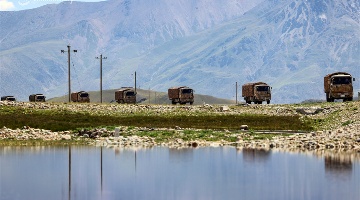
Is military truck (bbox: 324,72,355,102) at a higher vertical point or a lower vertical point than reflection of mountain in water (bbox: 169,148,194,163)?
higher

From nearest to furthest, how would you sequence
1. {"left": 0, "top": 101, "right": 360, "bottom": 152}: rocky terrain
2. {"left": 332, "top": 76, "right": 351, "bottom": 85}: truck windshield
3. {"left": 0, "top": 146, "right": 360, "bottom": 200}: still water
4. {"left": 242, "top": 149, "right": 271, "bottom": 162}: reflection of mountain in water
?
{"left": 0, "top": 146, "right": 360, "bottom": 200}: still water
{"left": 242, "top": 149, "right": 271, "bottom": 162}: reflection of mountain in water
{"left": 0, "top": 101, "right": 360, "bottom": 152}: rocky terrain
{"left": 332, "top": 76, "right": 351, "bottom": 85}: truck windshield

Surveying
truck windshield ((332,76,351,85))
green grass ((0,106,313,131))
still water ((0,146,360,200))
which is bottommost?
still water ((0,146,360,200))

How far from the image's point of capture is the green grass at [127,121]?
7807 cm

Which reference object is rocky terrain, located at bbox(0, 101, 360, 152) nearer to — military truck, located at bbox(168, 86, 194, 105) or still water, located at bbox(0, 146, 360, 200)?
still water, located at bbox(0, 146, 360, 200)

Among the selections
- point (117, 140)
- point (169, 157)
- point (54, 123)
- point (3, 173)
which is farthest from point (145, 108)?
point (3, 173)

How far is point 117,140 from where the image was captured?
6500cm

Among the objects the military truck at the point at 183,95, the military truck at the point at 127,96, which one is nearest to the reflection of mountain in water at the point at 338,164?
the military truck at the point at 183,95

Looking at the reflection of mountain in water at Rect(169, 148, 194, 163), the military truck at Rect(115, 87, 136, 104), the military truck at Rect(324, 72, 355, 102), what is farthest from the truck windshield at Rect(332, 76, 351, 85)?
the reflection of mountain in water at Rect(169, 148, 194, 163)

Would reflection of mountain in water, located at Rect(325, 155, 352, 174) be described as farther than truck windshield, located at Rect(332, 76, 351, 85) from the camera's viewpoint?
No

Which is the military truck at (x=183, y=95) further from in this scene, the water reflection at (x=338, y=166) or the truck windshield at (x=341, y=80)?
the water reflection at (x=338, y=166)

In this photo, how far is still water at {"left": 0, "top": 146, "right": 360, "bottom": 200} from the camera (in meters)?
35.9

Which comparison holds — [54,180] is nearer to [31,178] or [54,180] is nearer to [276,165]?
[31,178]

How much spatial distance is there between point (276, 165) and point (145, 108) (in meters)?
66.3

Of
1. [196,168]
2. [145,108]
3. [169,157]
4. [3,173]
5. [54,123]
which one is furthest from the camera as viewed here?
[145,108]
